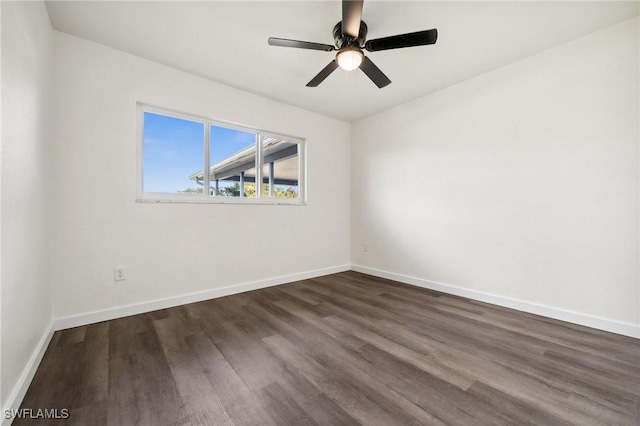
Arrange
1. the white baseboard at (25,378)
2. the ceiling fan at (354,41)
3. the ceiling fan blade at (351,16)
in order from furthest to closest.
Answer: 1. the ceiling fan at (354,41)
2. the ceiling fan blade at (351,16)
3. the white baseboard at (25,378)

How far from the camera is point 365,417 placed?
120cm

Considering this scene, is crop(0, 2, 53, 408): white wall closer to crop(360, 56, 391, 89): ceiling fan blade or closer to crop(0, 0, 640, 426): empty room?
crop(0, 0, 640, 426): empty room

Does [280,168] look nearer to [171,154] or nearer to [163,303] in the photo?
[171,154]

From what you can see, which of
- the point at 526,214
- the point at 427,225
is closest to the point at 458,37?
the point at 526,214

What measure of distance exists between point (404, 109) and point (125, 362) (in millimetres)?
3983

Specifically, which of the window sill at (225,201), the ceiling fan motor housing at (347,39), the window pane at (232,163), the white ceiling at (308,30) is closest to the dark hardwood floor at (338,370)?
the window sill at (225,201)

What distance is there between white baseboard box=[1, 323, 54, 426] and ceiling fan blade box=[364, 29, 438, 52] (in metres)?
2.85

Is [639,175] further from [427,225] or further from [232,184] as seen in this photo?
[232,184]

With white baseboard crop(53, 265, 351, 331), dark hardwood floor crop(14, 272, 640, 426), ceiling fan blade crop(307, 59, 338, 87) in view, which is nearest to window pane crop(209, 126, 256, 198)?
white baseboard crop(53, 265, 351, 331)

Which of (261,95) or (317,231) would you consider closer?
(261,95)

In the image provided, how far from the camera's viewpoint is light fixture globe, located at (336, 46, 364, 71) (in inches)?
76.0

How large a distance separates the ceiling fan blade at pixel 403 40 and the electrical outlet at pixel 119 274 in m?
2.87

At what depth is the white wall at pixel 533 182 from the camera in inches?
80.9

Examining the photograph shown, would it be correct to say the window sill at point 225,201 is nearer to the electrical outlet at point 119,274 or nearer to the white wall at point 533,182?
the electrical outlet at point 119,274
